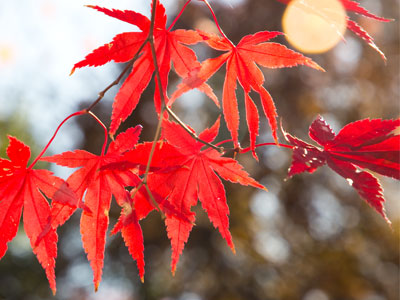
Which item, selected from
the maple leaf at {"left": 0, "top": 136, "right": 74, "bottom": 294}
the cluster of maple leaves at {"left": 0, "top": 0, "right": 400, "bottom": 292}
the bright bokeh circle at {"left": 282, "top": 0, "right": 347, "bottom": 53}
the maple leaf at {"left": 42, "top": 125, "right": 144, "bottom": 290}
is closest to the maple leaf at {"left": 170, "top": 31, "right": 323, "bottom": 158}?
the cluster of maple leaves at {"left": 0, "top": 0, "right": 400, "bottom": 292}

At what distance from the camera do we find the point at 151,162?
23.3 inches

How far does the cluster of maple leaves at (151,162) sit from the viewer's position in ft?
1.86

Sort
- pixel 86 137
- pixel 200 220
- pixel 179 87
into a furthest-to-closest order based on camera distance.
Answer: pixel 86 137, pixel 200 220, pixel 179 87

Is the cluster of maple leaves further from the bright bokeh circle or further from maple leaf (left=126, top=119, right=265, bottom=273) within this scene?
the bright bokeh circle

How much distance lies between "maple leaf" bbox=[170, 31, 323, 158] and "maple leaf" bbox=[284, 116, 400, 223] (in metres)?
0.08

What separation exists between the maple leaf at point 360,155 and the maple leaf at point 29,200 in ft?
1.12

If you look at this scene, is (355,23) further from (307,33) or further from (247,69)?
(307,33)

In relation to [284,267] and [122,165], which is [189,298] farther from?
[122,165]

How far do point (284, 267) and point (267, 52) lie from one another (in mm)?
4051

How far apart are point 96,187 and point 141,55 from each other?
23cm

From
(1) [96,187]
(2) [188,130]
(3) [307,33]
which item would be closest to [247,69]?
(2) [188,130]

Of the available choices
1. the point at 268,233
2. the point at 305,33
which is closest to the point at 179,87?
the point at 305,33

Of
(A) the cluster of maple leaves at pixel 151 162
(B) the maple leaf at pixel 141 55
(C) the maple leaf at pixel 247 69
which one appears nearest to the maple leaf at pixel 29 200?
(A) the cluster of maple leaves at pixel 151 162

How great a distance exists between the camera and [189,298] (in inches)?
175
